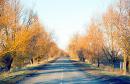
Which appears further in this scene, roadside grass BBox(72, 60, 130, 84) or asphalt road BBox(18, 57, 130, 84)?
roadside grass BBox(72, 60, 130, 84)

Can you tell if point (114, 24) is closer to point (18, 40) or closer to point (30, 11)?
point (30, 11)

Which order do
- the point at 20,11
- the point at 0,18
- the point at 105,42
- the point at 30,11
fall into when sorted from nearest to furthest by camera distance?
the point at 0,18 < the point at 20,11 < the point at 30,11 < the point at 105,42


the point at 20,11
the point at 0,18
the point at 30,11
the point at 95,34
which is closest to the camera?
the point at 0,18

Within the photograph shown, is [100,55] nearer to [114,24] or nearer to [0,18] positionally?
[114,24]

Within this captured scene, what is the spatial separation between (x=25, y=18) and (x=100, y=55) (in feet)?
81.1

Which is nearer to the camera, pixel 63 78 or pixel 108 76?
pixel 63 78

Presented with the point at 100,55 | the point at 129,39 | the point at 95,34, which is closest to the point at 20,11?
the point at 129,39

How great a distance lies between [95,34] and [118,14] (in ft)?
54.3

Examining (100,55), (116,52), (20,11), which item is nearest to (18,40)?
(20,11)

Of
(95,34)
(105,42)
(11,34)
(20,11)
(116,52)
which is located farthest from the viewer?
(95,34)

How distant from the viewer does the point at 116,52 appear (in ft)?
146

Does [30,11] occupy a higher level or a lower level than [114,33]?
higher

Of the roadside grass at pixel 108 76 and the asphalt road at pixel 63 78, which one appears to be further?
the roadside grass at pixel 108 76

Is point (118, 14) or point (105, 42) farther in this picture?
point (105, 42)
